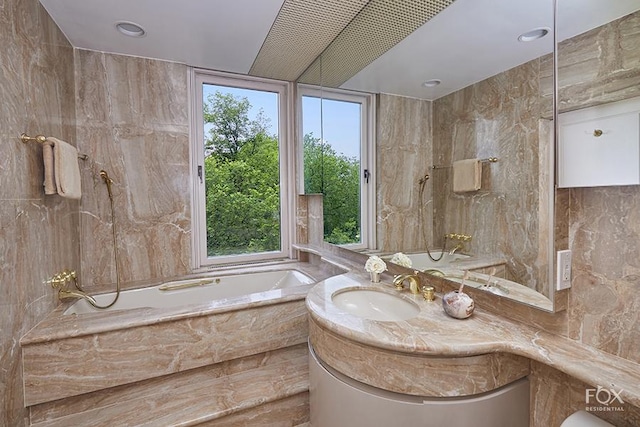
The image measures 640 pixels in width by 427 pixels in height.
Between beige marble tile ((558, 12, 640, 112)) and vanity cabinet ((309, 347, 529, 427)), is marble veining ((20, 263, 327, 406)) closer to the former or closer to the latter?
vanity cabinet ((309, 347, 529, 427))

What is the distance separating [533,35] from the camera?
104 cm

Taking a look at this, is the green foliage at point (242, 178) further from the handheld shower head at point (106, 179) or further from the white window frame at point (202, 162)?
the handheld shower head at point (106, 179)

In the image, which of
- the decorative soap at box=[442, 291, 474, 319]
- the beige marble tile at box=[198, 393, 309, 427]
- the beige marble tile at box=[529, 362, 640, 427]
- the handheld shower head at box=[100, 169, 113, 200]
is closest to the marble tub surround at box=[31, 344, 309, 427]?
the beige marble tile at box=[198, 393, 309, 427]

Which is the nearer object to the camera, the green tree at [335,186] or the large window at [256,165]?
the green tree at [335,186]

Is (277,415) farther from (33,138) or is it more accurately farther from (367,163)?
(33,138)

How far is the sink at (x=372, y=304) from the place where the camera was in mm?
1456

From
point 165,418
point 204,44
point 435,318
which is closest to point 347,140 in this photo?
point 204,44

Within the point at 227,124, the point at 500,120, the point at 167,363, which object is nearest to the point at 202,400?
the point at 167,363

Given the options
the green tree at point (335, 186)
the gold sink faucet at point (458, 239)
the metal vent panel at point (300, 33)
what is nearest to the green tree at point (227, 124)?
the metal vent panel at point (300, 33)

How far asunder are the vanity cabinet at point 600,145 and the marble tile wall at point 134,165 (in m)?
2.56

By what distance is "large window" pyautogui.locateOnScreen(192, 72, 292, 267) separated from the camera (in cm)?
273

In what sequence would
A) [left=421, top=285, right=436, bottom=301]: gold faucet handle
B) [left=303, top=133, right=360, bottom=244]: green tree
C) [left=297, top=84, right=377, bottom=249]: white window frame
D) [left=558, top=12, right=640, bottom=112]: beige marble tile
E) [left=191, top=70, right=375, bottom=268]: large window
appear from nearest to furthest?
[left=558, top=12, right=640, bottom=112]: beige marble tile
[left=421, top=285, right=436, bottom=301]: gold faucet handle
[left=297, top=84, right=377, bottom=249]: white window frame
[left=303, top=133, right=360, bottom=244]: green tree
[left=191, top=70, right=375, bottom=268]: large window

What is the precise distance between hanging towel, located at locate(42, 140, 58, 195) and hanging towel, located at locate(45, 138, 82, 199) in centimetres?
2

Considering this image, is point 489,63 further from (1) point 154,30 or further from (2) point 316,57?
(1) point 154,30
